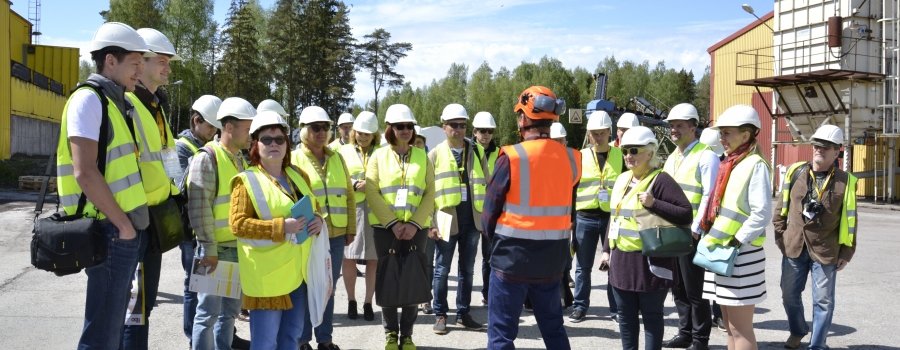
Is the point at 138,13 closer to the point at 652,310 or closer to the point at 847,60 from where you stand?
the point at 847,60

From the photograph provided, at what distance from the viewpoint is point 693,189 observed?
5.89m

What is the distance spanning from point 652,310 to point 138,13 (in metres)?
54.2

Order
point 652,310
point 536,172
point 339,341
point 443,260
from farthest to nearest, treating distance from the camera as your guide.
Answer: point 443,260 → point 339,341 → point 652,310 → point 536,172

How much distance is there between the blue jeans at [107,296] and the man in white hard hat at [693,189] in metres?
3.89

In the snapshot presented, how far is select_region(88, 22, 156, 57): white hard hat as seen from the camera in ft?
12.3

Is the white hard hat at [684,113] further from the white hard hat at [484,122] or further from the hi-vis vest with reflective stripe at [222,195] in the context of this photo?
the hi-vis vest with reflective stripe at [222,195]

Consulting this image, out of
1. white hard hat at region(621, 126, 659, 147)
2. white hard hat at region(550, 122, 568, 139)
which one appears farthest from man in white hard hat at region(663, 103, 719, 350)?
white hard hat at region(550, 122, 568, 139)

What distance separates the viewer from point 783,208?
6480 mm

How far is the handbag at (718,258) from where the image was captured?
4785mm

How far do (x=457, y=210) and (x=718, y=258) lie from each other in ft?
9.37

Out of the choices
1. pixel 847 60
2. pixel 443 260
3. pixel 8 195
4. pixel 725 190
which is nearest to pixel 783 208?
pixel 725 190

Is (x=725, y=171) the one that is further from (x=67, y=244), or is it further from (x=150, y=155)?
(x=67, y=244)

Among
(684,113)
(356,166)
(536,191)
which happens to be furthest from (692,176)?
(356,166)

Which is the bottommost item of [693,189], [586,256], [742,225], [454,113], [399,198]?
[586,256]
